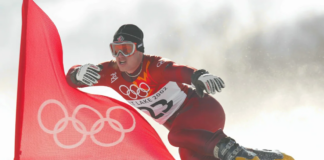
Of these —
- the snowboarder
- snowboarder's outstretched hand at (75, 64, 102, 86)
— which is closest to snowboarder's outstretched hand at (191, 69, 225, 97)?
the snowboarder

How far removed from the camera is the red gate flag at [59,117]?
481cm

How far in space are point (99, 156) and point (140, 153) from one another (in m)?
0.57

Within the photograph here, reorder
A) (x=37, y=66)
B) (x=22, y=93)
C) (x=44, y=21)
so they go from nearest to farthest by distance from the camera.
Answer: (x=22, y=93), (x=37, y=66), (x=44, y=21)

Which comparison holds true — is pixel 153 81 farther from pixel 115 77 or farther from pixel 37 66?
pixel 37 66

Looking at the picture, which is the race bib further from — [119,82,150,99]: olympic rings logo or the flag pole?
the flag pole

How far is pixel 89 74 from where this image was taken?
5449 mm

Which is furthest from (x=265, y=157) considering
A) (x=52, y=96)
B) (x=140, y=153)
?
(x=52, y=96)

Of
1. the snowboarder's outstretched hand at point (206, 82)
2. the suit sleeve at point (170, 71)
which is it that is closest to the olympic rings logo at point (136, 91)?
the suit sleeve at point (170, 71)

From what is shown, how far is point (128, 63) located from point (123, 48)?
0.27m

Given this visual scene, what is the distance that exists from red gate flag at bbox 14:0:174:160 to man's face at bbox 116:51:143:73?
1.67 feet

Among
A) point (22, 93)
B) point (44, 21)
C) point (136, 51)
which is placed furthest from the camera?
point (136, 51)

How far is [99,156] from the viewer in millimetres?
5254

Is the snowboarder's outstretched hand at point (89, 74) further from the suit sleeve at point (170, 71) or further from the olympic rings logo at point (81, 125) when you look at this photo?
the suit sleeve at point (170, 71)

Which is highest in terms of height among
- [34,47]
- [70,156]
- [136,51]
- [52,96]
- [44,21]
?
[136,51]
